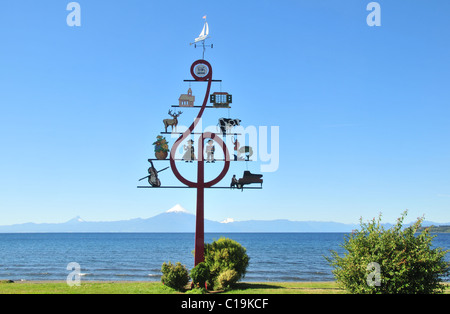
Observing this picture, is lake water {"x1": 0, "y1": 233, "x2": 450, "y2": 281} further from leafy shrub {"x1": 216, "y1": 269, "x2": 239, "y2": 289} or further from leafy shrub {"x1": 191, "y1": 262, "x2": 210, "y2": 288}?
leafy shrub {"x1": 191, "y1": 262, "x2": 210, "y2": 288}

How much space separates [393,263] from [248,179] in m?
8.71

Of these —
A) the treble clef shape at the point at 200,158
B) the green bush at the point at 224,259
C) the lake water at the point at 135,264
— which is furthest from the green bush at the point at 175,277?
the treble clef shape at the point at 200,158

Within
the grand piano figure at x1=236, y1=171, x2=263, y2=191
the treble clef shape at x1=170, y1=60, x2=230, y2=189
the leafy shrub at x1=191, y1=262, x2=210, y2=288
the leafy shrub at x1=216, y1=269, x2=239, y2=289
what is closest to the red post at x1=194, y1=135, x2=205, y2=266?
the treble clef shape at x1=170, y1=60, x2=230, y2=189

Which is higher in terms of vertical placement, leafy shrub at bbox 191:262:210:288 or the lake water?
leafy shrub at bbox 191:262:210:288

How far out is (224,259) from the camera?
74.5ft

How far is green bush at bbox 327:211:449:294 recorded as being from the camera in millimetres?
15617

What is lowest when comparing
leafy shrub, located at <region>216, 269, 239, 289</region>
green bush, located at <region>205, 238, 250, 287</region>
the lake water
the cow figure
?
the lake water

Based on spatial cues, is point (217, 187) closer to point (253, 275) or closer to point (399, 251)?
point (399, 251)

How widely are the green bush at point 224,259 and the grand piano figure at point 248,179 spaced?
3.58 metres

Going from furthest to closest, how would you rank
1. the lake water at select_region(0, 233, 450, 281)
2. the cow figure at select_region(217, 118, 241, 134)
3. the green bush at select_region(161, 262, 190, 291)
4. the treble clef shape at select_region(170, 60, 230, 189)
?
the lake water at select_region(0, 233, 450, 281)
the cow figure at select_region(217, 118, 241, 134)
the treble clef shape at select_region(170, 60, 230, 189)
the green bush at select_region(161, 262, 190, 291)

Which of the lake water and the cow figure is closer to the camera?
the cow figure

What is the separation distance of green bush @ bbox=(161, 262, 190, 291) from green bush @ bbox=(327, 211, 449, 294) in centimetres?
853

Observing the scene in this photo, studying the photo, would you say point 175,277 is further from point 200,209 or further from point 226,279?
point 200,209

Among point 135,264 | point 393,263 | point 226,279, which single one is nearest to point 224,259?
point 226,279
